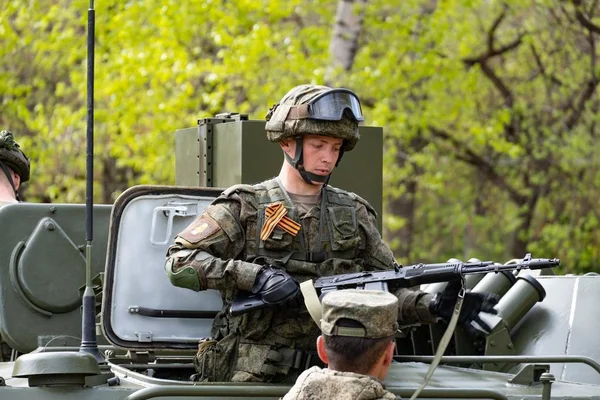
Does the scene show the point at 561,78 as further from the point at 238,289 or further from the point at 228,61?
the point at 238,289

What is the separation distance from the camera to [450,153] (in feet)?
73.5

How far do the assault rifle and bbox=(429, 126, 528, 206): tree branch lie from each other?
55.4 feet

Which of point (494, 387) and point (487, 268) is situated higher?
point (487, 268)

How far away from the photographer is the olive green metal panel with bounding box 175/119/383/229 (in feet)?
23.0

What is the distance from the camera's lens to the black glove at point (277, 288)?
5.24 meters

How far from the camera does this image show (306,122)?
5637 millimetres

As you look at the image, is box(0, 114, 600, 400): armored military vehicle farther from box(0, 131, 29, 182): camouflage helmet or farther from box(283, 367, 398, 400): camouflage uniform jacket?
box(283, 367, 398, 400): camouflage uniform jacket

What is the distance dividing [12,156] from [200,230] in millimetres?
2984

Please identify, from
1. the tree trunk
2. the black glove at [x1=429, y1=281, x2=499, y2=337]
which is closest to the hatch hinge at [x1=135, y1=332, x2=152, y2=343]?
the black glove at [x1=429, y1=281, x2=499, y2=337]

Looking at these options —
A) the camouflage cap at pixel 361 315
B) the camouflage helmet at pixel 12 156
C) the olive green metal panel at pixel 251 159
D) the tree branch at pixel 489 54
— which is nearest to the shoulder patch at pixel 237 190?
the olive green metal panel at pixel 251 159

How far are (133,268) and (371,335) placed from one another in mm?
2378

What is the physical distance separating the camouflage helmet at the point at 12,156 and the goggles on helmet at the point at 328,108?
9.66 ft

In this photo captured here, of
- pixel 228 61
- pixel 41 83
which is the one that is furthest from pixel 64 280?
pixel 41 83

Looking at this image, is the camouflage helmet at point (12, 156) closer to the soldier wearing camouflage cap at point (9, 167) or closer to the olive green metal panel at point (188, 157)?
the soldier wearing camouflage cap at point (9, 167)
